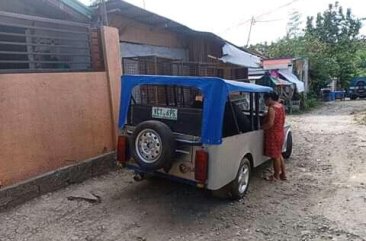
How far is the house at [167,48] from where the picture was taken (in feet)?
29.9

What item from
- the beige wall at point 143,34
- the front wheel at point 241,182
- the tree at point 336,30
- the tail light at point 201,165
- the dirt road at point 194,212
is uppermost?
the tree at point 336,30

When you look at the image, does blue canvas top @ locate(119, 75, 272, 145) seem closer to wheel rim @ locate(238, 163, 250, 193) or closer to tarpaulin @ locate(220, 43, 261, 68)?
wheel rim @ locate(238, 163, 250, 193)

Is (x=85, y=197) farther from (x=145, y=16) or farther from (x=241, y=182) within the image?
(x=145, y=16)

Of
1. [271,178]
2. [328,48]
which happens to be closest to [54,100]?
[271,178]

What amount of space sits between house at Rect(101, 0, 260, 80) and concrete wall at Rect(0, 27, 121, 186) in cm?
145

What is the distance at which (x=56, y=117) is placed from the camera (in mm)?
6371

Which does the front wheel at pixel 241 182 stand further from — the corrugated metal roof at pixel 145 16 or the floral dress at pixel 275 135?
the corrugated metal roof at pixel 145 16

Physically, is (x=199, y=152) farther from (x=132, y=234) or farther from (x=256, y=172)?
(x=256, y=172)

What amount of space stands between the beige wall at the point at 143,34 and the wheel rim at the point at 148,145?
5.31 metres

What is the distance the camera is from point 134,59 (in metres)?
8.64

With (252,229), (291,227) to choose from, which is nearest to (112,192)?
(252,229)

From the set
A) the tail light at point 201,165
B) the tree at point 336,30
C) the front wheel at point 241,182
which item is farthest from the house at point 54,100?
the tree at point 336,30

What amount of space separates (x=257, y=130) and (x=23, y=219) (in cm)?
385

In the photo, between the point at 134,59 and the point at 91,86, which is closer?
the point at 91,86
